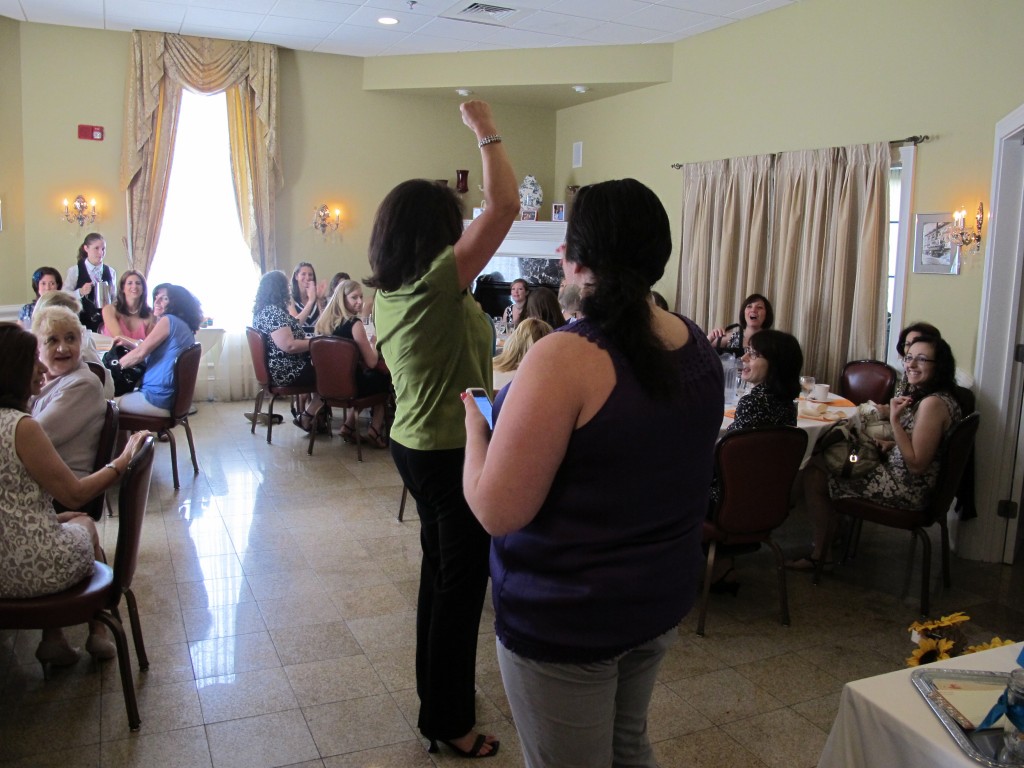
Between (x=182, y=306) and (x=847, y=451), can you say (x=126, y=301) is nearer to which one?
(x=182, y=306)

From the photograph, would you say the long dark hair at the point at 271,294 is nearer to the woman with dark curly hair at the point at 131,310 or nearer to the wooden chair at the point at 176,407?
the woman with dark curly hair at the point at 131,310

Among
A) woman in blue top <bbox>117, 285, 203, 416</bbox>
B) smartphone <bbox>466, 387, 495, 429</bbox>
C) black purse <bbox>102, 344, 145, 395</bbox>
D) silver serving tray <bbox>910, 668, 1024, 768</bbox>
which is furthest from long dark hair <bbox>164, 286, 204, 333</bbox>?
silver serving tray <bbox>910, 668, 1024, 768</bbox>

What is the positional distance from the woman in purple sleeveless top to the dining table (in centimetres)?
256

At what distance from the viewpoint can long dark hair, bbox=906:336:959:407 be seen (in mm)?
3900

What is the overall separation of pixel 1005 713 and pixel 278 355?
5766 millimetres

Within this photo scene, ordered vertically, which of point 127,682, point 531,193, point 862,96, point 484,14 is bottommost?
point 127,682

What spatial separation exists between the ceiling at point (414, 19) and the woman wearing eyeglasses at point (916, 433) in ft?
11.3

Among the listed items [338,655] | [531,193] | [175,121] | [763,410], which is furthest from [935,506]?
[175,121]

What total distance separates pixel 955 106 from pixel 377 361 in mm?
4091

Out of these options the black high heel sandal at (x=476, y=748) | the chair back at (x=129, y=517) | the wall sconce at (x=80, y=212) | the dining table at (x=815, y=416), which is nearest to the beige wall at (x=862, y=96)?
the dining table at (x=815, y=416)

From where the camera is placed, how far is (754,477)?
11.3 ft

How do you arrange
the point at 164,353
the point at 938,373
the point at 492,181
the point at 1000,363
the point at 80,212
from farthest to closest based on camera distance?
1. the point at 80,212
2. the point at 164,353
3. the point at 1000,363
4. the point at 938,373
5. the point at 492,181

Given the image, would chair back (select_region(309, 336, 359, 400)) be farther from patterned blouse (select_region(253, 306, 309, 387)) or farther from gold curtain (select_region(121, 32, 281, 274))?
gold curtain (select_region(121, 32, 281, 274))

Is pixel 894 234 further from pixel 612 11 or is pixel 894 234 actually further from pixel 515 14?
pixel 515 14
